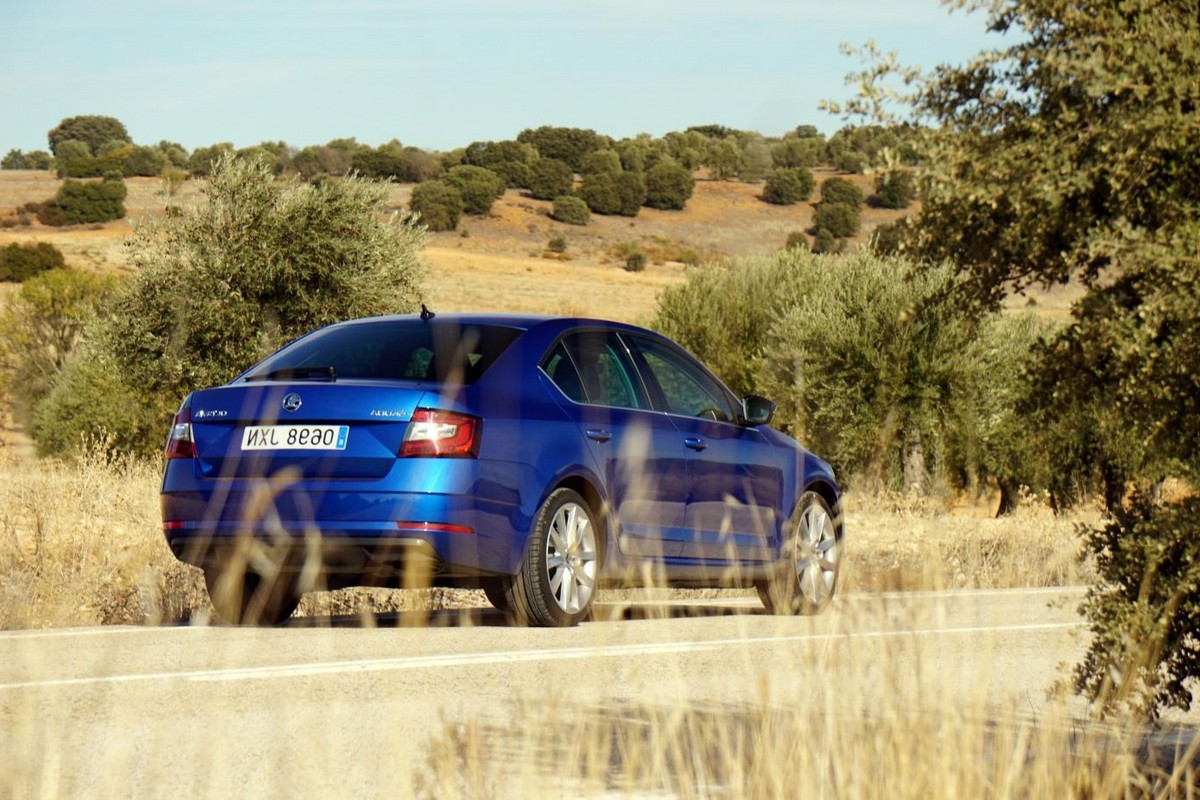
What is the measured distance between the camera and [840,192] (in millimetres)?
112375

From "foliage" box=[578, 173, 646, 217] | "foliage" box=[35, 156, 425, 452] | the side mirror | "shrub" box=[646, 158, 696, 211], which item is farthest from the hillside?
the side mirror

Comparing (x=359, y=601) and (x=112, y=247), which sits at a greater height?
(x=112, y=247)

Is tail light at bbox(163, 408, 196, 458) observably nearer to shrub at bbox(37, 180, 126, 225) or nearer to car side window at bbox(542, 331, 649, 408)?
car side window at bbox(542, 331, 649, 408)

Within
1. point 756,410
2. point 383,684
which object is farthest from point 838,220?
point 383,684

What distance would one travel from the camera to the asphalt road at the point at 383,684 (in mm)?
4949

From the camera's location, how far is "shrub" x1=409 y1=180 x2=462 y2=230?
9819 centimetres

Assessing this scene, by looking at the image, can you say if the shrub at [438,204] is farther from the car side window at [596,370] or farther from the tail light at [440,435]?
the tail light at [440,435]

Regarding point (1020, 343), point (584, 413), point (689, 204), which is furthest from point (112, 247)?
point (584, 413)

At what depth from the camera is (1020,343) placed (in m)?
31.4

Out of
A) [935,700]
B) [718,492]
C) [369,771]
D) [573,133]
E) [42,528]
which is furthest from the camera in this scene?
[573,133]

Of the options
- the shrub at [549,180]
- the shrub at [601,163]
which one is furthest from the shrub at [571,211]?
the shrub at [601,163]

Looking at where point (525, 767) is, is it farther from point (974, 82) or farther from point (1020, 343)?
point (1020, 343)

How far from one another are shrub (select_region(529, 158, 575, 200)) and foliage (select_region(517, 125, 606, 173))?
8.98 meters

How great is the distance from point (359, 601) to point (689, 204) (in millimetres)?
105093
